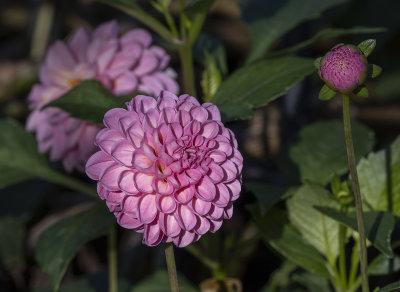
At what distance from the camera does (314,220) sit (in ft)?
3.43

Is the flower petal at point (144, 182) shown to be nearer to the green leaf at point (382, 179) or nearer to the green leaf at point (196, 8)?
the green leaf at point (196, 8)

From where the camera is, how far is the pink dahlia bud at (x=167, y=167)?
76 centimetres

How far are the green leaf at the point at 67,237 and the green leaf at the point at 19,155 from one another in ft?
0.61

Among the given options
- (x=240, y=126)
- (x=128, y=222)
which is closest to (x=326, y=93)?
(x=128, y=222)

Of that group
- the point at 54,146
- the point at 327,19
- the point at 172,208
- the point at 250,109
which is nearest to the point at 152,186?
the point at 172,208

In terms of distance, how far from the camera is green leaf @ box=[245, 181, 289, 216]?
0.94m

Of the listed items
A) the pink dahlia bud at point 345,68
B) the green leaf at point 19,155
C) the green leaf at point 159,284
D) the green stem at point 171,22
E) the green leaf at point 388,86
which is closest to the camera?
the pink dahlia bud at point 345,68

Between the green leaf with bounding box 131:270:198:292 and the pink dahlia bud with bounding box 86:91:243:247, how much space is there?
41cm

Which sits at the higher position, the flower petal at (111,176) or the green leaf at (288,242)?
the flower petal at (111,176)

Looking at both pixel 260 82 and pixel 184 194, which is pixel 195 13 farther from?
pixel 184 194

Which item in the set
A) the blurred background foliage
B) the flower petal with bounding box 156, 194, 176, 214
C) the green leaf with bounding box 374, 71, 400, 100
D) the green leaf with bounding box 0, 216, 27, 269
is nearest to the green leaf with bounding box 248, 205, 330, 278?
the blurred background foliage

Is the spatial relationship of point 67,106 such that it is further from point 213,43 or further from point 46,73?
point 213,43

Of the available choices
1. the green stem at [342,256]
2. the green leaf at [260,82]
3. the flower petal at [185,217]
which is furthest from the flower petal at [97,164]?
the green stem at [342,256]

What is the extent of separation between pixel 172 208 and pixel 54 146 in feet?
1.61
